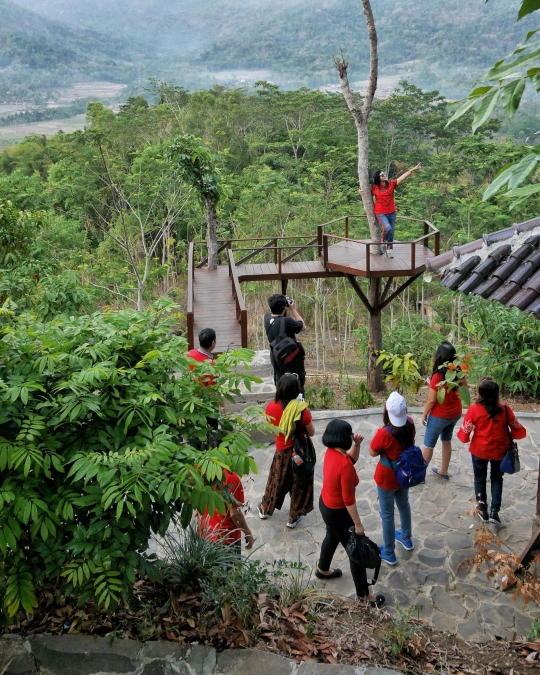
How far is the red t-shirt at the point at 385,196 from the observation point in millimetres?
9945

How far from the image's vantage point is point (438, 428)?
5832mm

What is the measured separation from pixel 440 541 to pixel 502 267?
2.39 metres

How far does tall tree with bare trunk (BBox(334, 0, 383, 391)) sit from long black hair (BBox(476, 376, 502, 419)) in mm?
5685

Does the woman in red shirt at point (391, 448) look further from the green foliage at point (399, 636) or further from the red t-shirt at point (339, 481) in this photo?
the green foliage at point (399, 636)

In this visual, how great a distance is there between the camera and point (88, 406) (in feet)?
9.82

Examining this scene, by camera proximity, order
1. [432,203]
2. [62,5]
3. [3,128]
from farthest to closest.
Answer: [62,5] < [3,128] < [432,203]

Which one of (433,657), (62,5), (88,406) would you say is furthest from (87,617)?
(62,5)

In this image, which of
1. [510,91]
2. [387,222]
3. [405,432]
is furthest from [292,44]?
[510,91]

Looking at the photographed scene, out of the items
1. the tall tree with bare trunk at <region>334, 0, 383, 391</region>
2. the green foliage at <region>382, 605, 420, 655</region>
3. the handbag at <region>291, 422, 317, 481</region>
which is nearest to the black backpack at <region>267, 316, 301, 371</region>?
the handbag at <region>291, 422, 317, 481</region>

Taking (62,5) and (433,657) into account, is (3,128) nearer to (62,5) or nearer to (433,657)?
(433,657)

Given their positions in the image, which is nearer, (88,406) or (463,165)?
(88,406)

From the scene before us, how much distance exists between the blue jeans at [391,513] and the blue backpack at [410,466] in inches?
9.4

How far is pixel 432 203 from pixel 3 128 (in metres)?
54.2

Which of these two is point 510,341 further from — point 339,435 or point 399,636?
point 399,636
